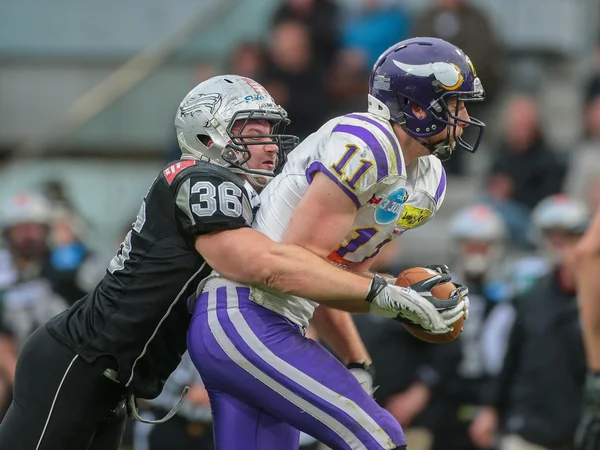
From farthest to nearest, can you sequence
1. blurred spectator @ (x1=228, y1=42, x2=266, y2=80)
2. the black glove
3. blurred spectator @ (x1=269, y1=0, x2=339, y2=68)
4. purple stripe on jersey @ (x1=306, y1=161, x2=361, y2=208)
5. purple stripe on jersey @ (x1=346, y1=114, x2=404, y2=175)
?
blurred spectator @ (x1=269, y1=0, x2=339, y2=68), blurred spectator @ (x1=228, y1=42, x2=266, y2=80), the black glove, purple stripe on jersey @ (x1=346, y1=114, x2=404, y2=175), purple stripe on jersey @ (x1=306, y1=161, x2=361, y2=208)

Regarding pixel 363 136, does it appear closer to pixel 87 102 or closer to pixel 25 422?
pixel 25 422

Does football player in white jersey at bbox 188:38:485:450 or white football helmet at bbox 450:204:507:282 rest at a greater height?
football player in white jersey at bbox 188:38:485:450

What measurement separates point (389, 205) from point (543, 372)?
3.39 meters

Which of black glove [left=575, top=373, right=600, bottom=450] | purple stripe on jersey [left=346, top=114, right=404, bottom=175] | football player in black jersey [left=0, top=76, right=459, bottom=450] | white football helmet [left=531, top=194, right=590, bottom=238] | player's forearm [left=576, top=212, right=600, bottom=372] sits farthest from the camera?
white football helmet [left=531, top=194, right=590, bottom=238]

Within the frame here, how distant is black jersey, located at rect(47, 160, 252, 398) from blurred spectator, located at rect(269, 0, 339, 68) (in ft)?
20.6

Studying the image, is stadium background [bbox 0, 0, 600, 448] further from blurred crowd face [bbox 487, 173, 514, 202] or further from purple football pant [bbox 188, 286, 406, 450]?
purple football pant [bbox 188, 286, 406, 450]

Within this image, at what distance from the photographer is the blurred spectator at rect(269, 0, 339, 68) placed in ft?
37.0

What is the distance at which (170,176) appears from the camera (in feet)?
16.4

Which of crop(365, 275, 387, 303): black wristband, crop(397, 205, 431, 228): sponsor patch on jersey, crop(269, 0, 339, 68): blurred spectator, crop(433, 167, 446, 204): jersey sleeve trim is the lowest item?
crop(269, 0, 339, 68): blurred spectator

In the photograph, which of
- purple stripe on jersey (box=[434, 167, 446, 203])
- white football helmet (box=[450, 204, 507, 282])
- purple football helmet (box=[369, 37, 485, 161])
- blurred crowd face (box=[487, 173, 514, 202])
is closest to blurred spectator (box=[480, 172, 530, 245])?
blurred crowd face (box=[487, 173, 514, 202])

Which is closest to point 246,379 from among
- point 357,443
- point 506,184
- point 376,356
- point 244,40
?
point 357,443

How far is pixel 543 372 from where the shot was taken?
7953 mm

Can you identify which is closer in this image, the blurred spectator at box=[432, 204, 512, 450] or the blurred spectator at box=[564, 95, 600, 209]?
the blurred spectator at box=[432, 204, 512, 450]

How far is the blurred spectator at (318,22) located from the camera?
37.0 ft
